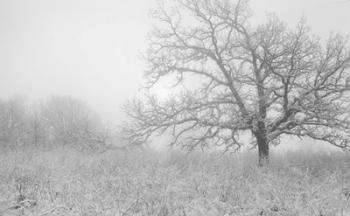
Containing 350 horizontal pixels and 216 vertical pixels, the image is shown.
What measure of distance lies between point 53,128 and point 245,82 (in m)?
33.9

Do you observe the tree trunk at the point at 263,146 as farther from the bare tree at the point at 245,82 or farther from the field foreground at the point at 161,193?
the field foreground at the point at 161,193

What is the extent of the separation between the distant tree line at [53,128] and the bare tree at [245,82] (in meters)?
2.07

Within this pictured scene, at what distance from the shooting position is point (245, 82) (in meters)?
9.55

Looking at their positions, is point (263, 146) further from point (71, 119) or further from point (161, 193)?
point (71, 119)

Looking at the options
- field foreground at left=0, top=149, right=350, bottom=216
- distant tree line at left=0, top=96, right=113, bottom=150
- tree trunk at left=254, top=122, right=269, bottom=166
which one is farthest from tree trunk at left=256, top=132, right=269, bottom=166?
distant tree line at left=0, top=96, right=113, bottom=150

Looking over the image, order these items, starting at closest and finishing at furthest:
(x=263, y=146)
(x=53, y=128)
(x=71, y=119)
Answer: 1. (x=263, y=146)
2. (x=71, y=119)
3. (x=53, y=128)

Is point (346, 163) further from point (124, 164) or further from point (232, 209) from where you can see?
point (124, 164)

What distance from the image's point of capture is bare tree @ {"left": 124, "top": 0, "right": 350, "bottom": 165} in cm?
834

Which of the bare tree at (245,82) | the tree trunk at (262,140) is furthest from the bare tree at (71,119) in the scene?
the tree trunk at (262,140)

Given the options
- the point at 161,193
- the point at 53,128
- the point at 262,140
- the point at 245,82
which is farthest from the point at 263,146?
the point at 53,128

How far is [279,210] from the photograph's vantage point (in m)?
4.47

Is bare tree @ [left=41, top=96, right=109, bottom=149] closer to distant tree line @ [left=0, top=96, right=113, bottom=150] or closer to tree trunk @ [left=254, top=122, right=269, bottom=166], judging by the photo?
distant tree line @ [left=0, top=96, right=113, bottom=150]

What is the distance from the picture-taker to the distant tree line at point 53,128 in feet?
34.8

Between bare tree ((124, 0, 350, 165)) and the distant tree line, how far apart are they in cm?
207
